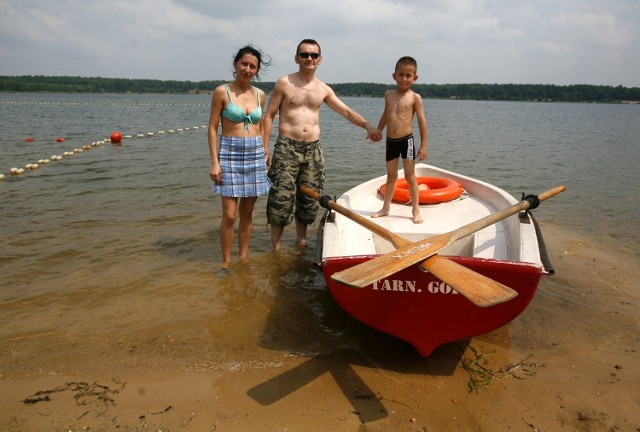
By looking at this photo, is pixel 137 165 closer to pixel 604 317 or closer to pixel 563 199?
Answer: pixel 563 199

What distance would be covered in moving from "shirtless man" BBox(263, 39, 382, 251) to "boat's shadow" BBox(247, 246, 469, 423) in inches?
48.9

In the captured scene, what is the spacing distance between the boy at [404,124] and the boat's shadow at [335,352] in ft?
5.01

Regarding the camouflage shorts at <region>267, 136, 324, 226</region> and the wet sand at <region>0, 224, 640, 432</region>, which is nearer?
the wet sand at <region>0, 224, 640, 432</region>

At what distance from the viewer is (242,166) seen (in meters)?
4.43

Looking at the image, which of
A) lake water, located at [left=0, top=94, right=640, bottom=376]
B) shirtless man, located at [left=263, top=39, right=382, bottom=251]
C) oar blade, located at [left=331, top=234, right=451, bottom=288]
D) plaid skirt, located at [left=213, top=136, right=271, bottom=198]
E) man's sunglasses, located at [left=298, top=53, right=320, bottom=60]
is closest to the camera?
oar blade, located at [left=331, top=234, right=451, bottom=288]

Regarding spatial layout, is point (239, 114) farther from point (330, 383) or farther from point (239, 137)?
point (330, 383)

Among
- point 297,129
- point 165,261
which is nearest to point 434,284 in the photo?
point 297,129

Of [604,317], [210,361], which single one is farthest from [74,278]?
[604,317]

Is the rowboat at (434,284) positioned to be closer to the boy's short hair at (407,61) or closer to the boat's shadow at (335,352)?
the boat's shadow at (335,352)

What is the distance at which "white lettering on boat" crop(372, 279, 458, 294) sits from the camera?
2.85 meters

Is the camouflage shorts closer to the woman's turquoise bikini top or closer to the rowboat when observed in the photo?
the woman's turquoise bikini top

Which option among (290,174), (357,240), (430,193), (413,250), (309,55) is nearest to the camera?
(413,250)

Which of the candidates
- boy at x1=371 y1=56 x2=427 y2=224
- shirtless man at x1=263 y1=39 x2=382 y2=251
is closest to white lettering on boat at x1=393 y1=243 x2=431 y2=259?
boy at x1=371 y1=56 x2=427 y2=224

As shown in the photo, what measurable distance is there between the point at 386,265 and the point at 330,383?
98 cm
